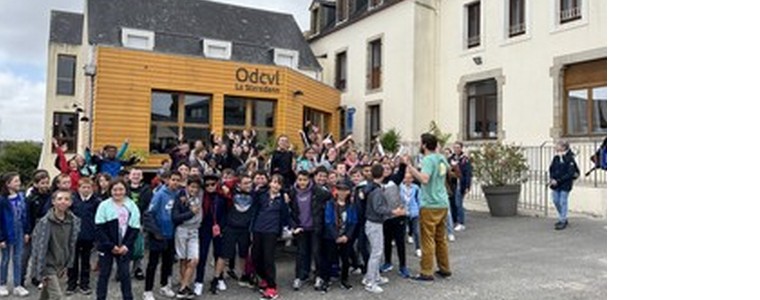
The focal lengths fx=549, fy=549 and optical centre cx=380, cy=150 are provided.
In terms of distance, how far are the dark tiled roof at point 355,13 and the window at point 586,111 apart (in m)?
8.47

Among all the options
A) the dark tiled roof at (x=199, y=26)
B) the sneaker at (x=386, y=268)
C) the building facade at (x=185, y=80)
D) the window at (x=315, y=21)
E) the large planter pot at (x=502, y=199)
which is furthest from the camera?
the window at (x=315, y=21)

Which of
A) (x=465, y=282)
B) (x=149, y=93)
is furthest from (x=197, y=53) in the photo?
(x=465, y=282)

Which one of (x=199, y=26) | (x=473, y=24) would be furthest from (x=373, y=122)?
(x=199, y=26)

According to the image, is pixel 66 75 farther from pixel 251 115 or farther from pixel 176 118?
pixel 251 115

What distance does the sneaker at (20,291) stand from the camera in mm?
6538

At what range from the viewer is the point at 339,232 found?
6930mm

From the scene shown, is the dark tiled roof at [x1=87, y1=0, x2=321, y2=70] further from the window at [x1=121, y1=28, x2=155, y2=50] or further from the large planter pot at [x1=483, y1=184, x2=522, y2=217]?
the large planter pot at [x1=483, y1=184, x2=522, y2=217]

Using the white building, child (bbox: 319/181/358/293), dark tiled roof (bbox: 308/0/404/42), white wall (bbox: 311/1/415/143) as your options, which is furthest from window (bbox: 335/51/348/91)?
child (bbox: 319/181/358/293)

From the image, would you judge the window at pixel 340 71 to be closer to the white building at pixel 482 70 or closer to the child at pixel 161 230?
the white building at pixel 482 70

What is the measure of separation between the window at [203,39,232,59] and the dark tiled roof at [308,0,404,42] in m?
5.23

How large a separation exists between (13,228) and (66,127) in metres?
25.8

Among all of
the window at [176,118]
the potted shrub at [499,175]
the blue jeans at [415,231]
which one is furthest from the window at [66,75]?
the blue jeans at [415,231]

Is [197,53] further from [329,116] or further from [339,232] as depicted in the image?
[339,232]
